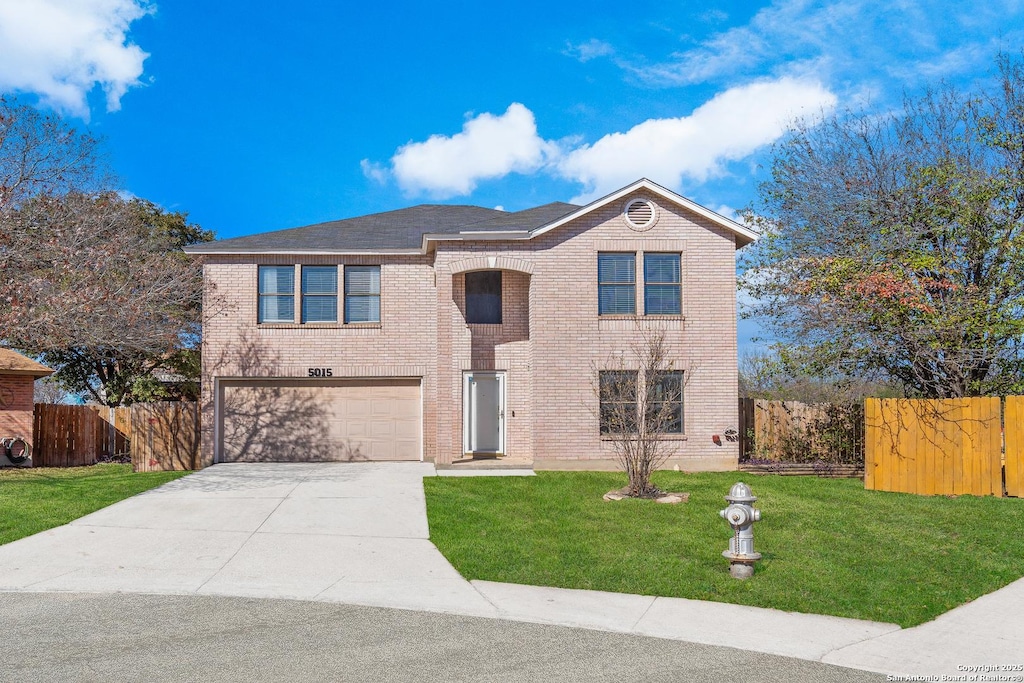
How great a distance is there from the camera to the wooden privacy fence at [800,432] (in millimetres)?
19250

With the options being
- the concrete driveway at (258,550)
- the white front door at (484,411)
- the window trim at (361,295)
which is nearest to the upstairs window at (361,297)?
the window trim at (361,295)

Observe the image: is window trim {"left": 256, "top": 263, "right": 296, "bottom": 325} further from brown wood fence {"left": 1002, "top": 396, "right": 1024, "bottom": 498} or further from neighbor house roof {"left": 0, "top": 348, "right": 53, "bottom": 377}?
brown wood fence {"left": 1002, "top": 396, "right": 1024, "bottom": 498}

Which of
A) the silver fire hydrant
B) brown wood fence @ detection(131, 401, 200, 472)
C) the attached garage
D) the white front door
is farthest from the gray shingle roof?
the silver fire hydrant

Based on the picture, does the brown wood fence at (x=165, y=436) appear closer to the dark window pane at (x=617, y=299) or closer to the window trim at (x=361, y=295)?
the window trim at (x=361, y=295)

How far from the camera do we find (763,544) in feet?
35.3

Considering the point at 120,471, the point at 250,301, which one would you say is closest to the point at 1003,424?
the point at 250,301

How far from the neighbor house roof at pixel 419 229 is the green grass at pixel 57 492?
227 inches

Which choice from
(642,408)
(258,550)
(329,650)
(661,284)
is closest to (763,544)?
(642,408)

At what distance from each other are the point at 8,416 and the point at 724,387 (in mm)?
19147

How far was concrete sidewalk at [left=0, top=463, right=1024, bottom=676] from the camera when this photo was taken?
7.11 meters

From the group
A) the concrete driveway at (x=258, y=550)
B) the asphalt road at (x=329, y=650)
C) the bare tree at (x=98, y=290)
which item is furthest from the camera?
the bare tree at (x=98, y=290)

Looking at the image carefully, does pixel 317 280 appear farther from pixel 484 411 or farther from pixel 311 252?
pixel 484 411

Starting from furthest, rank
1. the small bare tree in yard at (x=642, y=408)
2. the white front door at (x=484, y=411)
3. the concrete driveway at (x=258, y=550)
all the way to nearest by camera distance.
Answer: the white front door at (x=484, y=411) → the small bare tree in yard at (x=642, y=408) → the concrete driveway at (x=258, y=550)

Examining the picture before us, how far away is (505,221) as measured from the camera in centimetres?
2031
